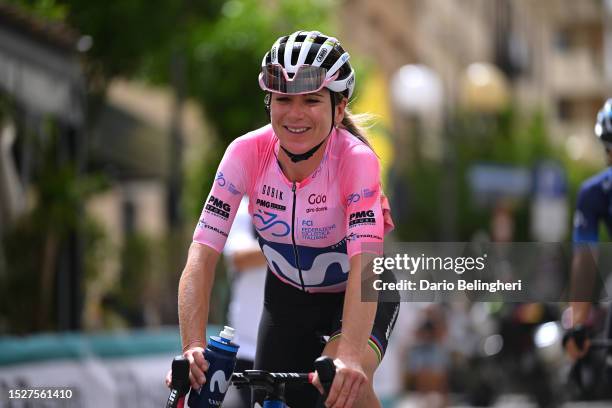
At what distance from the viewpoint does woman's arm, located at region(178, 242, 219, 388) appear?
5.12 m

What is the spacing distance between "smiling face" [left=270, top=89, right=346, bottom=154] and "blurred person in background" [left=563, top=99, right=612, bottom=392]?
200 centimetres

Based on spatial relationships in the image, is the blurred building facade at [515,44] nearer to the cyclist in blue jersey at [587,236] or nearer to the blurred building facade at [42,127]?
the blurred building facade at [42,127]

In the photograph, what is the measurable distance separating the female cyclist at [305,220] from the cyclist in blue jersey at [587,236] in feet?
4.73

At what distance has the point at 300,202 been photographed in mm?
5547

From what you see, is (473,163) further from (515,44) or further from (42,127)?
(42,127)

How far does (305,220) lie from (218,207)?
36 cm

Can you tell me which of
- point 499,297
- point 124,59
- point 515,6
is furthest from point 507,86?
point 499,297

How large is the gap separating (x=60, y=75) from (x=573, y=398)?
850 cm

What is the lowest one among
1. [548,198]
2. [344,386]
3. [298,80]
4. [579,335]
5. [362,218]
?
[344,386]

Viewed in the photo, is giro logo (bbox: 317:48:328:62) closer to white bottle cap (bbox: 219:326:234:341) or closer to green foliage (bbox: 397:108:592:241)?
white bottle cap (bbox: 219:326:234:341)

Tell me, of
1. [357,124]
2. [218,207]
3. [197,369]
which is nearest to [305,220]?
[218,207]

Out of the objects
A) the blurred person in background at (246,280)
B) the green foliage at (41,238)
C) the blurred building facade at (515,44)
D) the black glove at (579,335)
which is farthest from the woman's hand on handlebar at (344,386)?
the blurred building facade at (515,44)

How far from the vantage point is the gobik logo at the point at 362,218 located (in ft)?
17.1

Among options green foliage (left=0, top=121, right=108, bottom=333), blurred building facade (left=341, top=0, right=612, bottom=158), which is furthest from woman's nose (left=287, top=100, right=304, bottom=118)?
blurred building facade (left=341, top=0, right=612, bottom=158)
